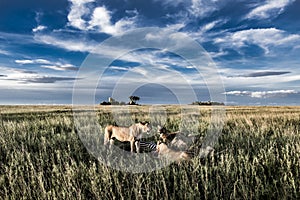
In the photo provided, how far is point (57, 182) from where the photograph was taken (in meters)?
4.55

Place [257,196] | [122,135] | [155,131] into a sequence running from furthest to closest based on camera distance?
[155,131], [122,135], [257,196]

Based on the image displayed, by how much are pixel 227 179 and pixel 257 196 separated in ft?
2.13

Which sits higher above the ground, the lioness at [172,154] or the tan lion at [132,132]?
the tan lion at [132,132]

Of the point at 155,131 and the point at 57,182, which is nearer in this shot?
the point at 57,182

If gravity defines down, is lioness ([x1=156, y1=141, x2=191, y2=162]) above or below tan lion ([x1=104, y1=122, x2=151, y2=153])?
below

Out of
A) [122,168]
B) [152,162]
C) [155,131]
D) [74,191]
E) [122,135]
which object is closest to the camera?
[74,191]

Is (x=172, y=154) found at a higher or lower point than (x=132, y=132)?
lower

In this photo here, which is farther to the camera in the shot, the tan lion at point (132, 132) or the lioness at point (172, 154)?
the tan lion at point (132, 132)

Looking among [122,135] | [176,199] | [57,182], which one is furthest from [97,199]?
[122,135]

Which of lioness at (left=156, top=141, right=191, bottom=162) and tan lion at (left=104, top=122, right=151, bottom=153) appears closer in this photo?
lioness at (left=156, top=141, right=191, bottom=162)

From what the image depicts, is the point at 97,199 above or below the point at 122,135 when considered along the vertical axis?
below

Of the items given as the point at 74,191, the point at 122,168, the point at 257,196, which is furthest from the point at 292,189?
the point at 74,191

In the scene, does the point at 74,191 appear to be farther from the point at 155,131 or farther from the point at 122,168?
the point at 155,131

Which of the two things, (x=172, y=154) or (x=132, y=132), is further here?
(x=132, y=132)
